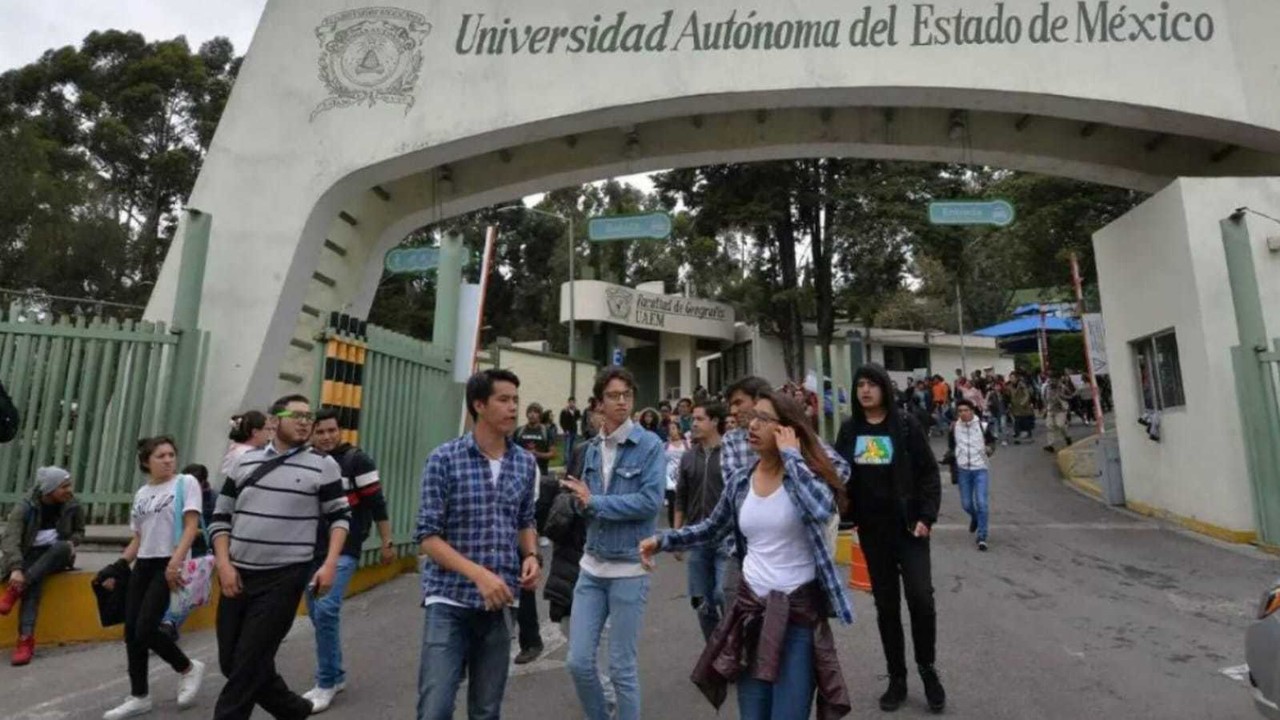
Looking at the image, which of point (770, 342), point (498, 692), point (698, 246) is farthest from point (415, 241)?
point (498, 692)

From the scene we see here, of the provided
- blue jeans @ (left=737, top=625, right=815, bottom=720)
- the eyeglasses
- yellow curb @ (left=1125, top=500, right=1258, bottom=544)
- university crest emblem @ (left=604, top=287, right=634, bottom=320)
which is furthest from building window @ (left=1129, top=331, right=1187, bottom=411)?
university crest emblem @ (left=604, top=287, right=634, bottom=320)

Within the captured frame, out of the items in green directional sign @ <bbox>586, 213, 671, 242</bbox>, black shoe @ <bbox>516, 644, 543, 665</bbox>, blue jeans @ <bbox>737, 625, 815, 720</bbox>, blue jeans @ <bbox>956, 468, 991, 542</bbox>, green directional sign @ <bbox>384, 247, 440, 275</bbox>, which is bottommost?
black shoe @ <bbox>516, 644, 543, 665</bbox>

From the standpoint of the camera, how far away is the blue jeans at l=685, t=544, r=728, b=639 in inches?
190

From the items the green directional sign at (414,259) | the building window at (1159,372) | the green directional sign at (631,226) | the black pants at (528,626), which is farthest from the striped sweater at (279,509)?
the building window at (1159,372)

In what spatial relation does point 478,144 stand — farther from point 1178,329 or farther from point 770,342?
point 770,342

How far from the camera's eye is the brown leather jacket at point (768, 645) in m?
2.82

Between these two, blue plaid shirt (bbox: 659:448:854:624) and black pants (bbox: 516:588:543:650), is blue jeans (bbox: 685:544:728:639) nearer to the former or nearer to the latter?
black pants (bbox: 516:588:543:650)

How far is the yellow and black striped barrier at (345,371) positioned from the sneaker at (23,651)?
2660 millimetres

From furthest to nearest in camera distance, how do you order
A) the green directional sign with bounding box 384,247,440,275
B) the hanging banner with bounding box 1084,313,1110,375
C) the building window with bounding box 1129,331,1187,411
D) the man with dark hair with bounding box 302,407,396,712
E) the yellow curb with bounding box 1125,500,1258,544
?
the hanging banner with bounding box 1084,313,1110,375, the green directional sign with bounding box 384,247,440,275, the building window with bounding box 1129,331,1187,411, the yellow curb with bounding box 1125,500,1258,544, the man with dark hair with bounding box 302,407,396,712

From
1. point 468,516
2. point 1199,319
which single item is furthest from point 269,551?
point 1199,319

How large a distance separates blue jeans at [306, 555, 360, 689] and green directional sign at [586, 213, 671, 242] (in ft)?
17.9

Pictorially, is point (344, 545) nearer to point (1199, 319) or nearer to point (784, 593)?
point (784, 593)

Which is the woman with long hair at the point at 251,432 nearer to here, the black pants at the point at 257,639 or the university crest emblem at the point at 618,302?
the black pants at the point at 257,639

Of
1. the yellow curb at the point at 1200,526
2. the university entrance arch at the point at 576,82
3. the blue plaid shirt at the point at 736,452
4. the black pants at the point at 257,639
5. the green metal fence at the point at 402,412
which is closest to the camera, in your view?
the black pants at the point at 257,639
